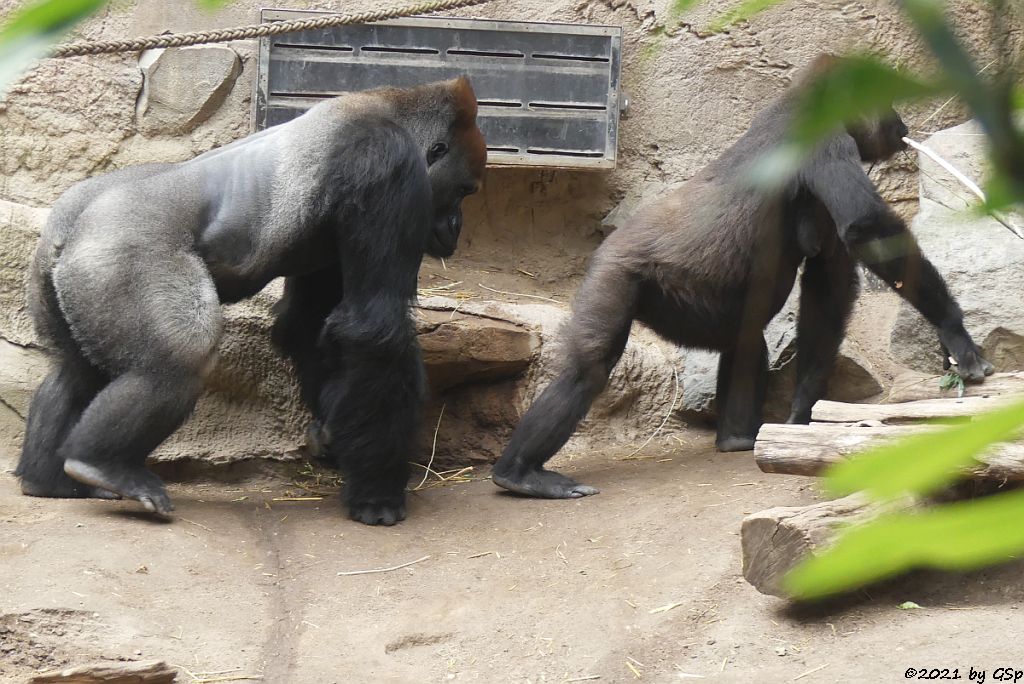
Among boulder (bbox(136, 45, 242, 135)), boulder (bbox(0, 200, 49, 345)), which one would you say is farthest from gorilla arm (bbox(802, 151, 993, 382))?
boulder (bbox(0, 200, 49, 345))

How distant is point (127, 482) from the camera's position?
13.0 ft

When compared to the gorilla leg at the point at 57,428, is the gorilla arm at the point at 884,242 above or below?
above

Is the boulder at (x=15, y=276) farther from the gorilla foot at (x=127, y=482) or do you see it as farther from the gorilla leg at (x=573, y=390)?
the gorilla leg at (x=573, y=390)

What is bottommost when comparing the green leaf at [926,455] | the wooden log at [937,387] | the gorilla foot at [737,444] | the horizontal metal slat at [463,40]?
the gorilla foot at [737,444]

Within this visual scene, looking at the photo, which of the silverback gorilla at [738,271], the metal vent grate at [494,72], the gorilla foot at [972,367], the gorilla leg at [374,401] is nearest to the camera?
the gorilla foot at [972,367]

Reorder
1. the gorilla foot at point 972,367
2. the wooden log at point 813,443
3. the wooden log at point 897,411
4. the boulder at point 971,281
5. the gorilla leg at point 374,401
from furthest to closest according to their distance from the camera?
the boulder at point 971,281 → the gorilla leg at point 374,401 → the gorilla foot at point 972,367 → the wooden log at point 897,411 → the wooden log at point 813,443

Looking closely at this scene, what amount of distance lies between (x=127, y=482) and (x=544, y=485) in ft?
4.91

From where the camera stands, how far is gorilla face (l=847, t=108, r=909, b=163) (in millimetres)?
4562

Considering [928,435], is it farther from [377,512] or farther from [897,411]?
[377,512]

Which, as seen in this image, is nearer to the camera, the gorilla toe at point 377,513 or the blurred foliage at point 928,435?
the blurred foliage at point 928,435

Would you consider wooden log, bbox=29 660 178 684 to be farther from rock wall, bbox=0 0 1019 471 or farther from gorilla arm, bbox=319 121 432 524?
rock wall, bbox=0 0 1019 471

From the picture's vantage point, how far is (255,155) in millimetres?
4285

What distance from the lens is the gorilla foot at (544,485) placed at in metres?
4.40

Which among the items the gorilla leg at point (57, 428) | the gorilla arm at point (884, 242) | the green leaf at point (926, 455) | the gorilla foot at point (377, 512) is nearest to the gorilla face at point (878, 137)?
the gorilla arm at point (884, 242)
